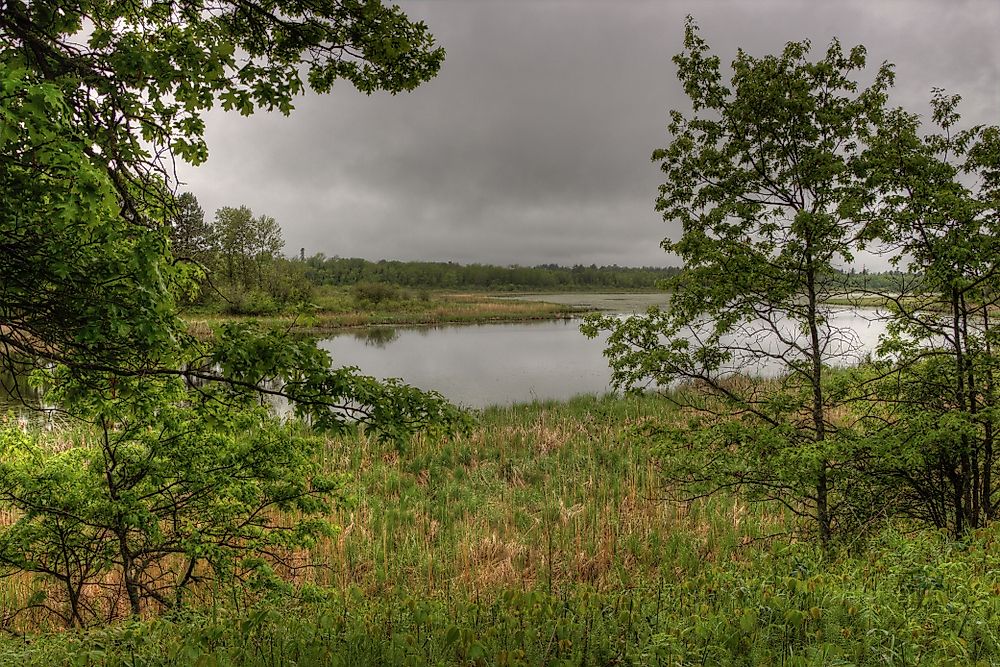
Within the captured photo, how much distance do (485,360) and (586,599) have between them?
28261mm

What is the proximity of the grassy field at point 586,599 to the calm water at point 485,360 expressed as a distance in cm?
932

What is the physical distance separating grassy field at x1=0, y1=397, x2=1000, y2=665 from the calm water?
9.32m

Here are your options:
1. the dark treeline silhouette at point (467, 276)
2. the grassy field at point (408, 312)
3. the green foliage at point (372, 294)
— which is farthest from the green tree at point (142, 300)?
the dark treeline silhouette at point (467, 276)

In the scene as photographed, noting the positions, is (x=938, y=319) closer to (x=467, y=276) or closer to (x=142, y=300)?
(x=142, y=300)

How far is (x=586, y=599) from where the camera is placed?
15.8 feet

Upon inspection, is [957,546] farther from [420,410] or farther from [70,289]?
[70,289]

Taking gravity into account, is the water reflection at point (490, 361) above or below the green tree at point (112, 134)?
below

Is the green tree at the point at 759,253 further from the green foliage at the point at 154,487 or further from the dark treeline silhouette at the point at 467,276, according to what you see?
the dark treeline silhouette at the point at 467,276

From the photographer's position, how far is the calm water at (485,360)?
24031 millimetres

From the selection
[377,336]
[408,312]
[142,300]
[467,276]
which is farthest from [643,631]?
[467,276]

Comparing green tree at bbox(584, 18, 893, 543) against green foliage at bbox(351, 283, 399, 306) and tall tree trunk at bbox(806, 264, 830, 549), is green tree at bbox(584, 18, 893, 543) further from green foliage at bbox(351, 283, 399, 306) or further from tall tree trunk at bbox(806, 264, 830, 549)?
green foliage at bbox(351, 283, 399, 306)

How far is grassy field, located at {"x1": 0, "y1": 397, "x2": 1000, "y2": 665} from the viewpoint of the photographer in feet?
11.0

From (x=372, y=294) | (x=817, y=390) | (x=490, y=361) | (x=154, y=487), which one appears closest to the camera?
(x=154, y=487)

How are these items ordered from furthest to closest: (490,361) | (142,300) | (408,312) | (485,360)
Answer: (408,312)
(485,360)
(490,361)
(142,300)
